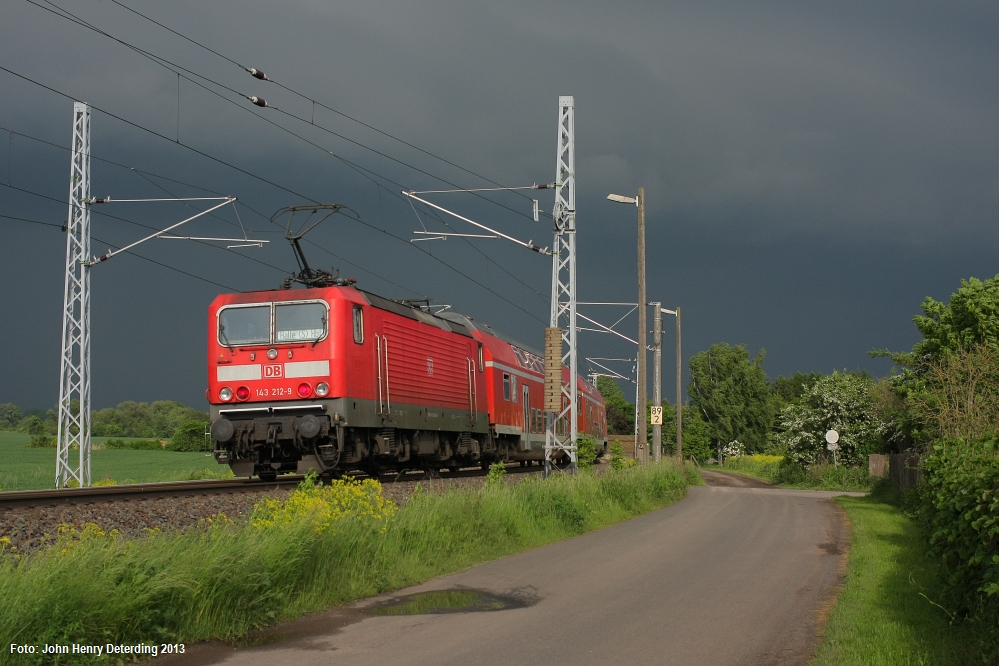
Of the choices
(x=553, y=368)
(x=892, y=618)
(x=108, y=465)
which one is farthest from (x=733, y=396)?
(x=892, y=618)

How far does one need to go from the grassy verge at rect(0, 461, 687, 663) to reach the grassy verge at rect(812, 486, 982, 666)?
14.9 ft

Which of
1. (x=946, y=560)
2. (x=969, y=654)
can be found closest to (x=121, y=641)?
(x=969, y=654)

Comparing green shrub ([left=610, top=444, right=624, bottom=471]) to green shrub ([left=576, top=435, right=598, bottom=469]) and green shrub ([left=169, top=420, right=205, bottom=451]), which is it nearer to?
green shrub ([left=576, top=435, right=598, bottom=469])

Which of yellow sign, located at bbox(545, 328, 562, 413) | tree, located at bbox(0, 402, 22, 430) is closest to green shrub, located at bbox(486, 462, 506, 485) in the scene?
yellow sign, located at bbox(545, 328, 562, 413)

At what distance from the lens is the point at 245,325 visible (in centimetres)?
1861

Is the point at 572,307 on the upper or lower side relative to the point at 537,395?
upper

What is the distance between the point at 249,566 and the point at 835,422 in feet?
129

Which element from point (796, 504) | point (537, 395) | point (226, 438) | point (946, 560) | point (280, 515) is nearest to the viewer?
point (946, 560)

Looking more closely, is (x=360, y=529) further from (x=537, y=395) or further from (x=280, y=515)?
(x=537, y=395)

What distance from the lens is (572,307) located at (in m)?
22.3

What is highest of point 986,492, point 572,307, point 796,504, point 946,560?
point 572,307

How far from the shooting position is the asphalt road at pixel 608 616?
7.18 meters

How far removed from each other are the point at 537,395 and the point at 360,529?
22.7 meters

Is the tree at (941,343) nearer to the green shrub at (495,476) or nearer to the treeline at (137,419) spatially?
the green shrub at (495,476)
